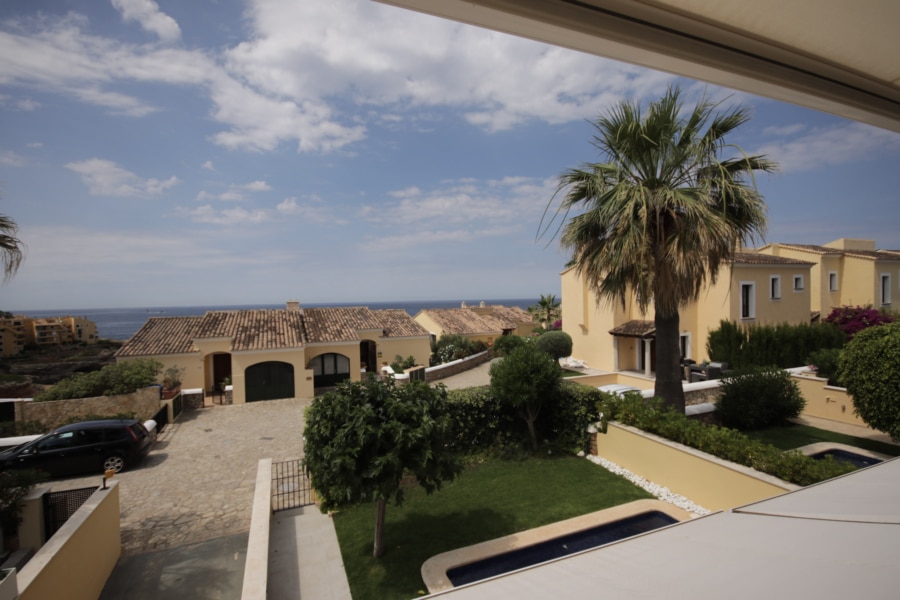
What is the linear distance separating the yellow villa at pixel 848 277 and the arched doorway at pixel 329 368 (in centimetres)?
2880

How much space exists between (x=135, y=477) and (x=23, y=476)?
16.4ft

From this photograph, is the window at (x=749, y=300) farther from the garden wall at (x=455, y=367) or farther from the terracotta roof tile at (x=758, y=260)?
the garden wall at (x=455, y=367)

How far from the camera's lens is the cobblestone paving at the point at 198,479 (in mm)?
9672

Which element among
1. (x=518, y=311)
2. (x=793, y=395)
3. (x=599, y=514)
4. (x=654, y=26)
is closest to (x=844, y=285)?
(x=793, y=395)

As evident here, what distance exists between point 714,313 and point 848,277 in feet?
50.3

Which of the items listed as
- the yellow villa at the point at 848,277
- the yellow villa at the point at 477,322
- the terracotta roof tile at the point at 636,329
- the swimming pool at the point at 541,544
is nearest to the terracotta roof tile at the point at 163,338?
the yellow villa at the point at 477,322

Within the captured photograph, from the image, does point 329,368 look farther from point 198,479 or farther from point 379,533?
point 379,533

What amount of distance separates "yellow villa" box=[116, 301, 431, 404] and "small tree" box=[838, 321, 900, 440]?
71.3 feet

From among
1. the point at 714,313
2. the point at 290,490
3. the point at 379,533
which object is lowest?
the point at 290,490

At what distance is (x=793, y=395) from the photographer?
13828 mm

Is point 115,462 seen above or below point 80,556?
below

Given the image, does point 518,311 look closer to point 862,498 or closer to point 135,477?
point 135,477

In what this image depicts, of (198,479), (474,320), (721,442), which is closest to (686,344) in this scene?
(721,442)

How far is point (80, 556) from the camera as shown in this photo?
22.1 ft
